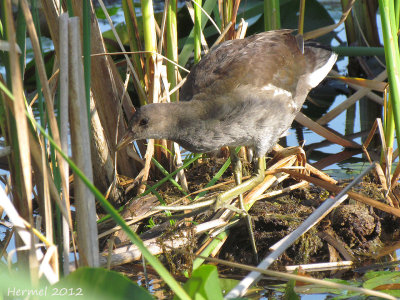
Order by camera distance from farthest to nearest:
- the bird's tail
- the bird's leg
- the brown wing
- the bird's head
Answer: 1. the bird's tail
2. the brown wing
3. the bird's leg
4. the bird's head

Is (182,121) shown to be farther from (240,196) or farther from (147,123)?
(240,196)

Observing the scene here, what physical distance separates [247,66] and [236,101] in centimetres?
27

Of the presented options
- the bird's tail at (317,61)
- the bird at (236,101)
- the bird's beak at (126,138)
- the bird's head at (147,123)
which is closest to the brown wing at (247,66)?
the bird at (236,101)

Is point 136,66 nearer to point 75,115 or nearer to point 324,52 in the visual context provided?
point 324,52

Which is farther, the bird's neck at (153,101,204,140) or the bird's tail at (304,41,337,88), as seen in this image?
the bird's tail at (304,41,337,88)

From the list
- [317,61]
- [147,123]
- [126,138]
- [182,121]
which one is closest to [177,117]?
[182,121]

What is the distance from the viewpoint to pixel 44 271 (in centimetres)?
175

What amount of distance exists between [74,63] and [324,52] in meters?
2.28

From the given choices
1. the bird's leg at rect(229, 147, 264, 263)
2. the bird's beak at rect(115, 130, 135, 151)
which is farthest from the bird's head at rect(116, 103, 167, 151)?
the bird's leg at rect(229, 147, 264, 263)

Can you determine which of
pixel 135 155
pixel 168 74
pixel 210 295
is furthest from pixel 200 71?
pixel 210 295

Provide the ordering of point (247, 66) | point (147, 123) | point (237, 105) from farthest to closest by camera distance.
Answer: point (247, 66)
point (237, 105)
point (147, 123)

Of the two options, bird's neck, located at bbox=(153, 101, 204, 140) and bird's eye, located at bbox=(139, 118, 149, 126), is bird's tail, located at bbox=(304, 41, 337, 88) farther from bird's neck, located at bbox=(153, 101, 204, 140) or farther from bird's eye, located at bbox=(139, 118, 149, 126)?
bird's eye, located at bbox=(139, 118, 149, 126)

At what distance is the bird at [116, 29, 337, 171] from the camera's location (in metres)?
2.90

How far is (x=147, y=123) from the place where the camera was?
9.27 ft
